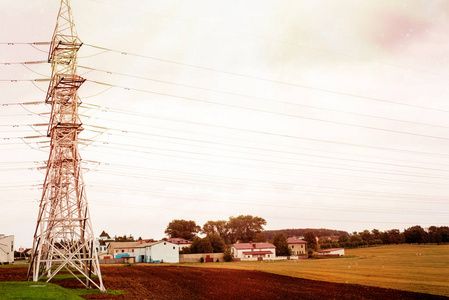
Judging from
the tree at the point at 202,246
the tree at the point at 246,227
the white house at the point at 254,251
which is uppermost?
the tree at the point at 246,227

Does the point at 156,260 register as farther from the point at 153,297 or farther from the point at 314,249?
the point at 153,297

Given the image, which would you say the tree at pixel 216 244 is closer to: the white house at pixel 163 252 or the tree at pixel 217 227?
the white house at pixel 163 252

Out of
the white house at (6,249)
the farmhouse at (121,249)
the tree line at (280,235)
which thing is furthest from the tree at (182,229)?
the white house at (6,249)

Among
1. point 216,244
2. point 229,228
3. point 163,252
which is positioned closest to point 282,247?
point 216,244

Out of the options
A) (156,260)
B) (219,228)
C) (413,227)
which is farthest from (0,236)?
(413,227)

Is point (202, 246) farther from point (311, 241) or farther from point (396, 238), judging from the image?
point (396, 238)

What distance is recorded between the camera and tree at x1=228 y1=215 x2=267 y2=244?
153 metres

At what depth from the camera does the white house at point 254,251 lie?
10788cm

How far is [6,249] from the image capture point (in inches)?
2923

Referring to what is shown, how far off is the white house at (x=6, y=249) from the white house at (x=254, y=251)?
6024 cm

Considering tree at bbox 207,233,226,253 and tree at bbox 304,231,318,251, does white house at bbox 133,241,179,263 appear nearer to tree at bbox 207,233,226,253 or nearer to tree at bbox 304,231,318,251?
tree at bbox 207,233,226,253

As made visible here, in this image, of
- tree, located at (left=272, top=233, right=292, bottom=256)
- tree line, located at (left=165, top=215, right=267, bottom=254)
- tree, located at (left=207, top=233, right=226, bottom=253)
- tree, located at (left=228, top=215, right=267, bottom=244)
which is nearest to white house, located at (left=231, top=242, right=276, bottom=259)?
tree, located at (left=272, top=233, right=292, bottom=256)

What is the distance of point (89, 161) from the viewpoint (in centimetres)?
3797

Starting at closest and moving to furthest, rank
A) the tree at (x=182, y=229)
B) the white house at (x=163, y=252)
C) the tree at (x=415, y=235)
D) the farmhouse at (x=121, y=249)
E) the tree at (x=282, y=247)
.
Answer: the white house at (x=163, y=252) → the farmhouse at (x=121, y=249) → the tree at (x=282, y=247) → the tree at (x=415, y=235) → the tree at (x=182, y=229)
